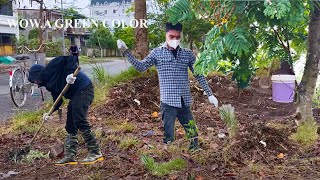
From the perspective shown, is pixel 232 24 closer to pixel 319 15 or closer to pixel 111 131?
pixel 319 15

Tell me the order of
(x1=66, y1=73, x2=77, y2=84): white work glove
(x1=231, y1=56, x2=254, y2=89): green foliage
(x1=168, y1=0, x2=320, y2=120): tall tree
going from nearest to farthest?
(x1=168, y1=0, x2=320, y2=120): tall tree, (x1=231, y1=56, x2=254, y2=89): green foliage, (x1=66, y1=73, x2=77, y2=84): white work glove

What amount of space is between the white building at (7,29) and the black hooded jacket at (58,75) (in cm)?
2366

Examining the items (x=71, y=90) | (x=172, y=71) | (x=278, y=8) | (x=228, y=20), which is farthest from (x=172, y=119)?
(x=278, y=8)

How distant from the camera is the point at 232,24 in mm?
2830

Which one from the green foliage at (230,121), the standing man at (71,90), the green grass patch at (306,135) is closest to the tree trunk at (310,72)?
the green grass patch at (306,135)

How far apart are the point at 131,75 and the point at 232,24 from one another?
19.6ft

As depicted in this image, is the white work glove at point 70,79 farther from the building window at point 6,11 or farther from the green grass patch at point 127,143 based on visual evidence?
the building window at point 6,11

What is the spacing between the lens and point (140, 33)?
350 inches

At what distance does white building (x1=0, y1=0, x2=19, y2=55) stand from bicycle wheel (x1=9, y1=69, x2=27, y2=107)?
18573 mm

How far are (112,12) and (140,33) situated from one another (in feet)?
17.4

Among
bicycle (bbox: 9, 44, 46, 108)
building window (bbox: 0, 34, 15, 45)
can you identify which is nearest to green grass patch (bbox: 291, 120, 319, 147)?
bicycle (bbox: 9, 44, 46, 108)

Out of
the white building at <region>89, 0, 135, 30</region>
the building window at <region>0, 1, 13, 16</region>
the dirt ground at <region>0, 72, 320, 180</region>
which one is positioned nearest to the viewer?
the dirt ground at <region>0, 72, 320, 180</region>

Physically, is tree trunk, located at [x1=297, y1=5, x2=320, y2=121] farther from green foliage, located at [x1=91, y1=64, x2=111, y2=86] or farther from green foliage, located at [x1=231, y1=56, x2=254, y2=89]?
green foliage, located at [x1=91, y1=64, x2=111, y2=86]

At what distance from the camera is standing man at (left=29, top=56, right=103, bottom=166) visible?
4.18 metres
